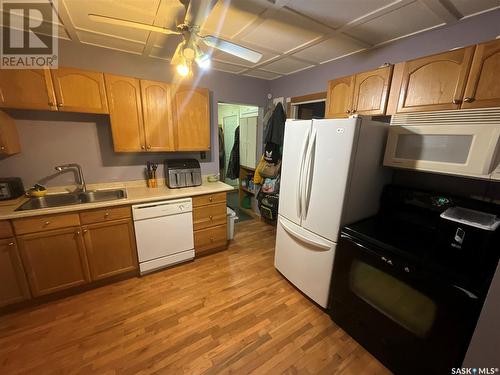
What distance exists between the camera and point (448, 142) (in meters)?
1.37

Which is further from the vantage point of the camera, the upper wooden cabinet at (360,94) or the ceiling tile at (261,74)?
the ceiling tile at (261,74)

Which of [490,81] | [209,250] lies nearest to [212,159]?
[209,250]

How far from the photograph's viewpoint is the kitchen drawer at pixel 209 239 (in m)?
2.55

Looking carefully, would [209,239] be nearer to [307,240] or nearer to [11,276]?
[307,240]

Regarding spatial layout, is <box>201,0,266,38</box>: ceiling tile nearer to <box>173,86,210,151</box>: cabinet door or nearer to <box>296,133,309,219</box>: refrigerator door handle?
<box>173,86,210,151</box>: cabinet door

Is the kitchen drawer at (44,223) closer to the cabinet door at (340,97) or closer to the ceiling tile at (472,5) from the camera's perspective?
the cabinet door at (340,97)

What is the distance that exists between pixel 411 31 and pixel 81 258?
11.6 feet

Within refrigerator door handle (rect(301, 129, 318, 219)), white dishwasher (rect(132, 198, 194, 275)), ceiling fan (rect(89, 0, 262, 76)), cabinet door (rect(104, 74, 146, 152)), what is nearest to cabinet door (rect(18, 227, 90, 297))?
white dishwasher (rect(132, 198, 194, 275))

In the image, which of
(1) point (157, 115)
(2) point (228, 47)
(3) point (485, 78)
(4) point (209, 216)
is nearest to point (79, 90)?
(1) point (157, 115)

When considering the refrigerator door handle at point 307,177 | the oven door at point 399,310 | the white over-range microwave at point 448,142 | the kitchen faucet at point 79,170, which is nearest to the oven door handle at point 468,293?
the oven door at point 399,310

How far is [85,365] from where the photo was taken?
1.41 meters

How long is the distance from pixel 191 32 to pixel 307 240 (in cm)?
183

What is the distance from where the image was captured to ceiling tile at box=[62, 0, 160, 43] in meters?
1.43

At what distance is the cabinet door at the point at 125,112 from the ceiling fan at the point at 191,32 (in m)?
0.82
